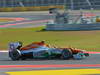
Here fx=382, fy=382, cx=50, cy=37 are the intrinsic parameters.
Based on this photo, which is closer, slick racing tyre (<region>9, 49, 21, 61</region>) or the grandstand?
slick racing tyre (<region>9, 49, 21, 61</region>)

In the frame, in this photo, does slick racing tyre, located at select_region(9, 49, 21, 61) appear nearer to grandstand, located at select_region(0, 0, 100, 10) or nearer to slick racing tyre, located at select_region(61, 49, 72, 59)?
slick racing tyre, located at select_region(61, 49, 72, 59)

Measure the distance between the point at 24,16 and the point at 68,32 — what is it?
21964 millimetres

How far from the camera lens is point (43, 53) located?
1553cm

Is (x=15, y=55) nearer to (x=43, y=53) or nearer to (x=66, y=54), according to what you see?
(x=43, y=53)

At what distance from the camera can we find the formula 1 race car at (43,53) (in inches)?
604

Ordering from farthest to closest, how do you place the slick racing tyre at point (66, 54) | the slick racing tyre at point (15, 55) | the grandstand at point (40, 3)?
the grandstand at point (40, 3) → the slick racing tyre at point (15, 55) → the slick racing tyre at point (66, 54)

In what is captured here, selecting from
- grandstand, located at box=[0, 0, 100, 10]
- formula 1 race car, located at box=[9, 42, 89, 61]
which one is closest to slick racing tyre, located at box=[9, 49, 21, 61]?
formula 1 race car, located at box=[9, 42, 89, 61]

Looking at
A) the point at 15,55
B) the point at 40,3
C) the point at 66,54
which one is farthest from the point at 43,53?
the point at 40,3

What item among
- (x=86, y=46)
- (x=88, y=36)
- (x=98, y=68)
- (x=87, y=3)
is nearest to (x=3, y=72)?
(x=98, y=68)

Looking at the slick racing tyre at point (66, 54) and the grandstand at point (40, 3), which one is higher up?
the slick racing tyre at point (66, 54)

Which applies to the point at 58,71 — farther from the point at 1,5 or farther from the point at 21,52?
the point at 1,5

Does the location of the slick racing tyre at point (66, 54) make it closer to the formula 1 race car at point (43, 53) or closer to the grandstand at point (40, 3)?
the formula 1 race car at point (43, 53)

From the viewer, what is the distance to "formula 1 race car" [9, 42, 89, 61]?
604 inches

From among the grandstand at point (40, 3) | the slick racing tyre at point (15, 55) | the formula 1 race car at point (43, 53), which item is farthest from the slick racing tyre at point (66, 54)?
the grandstand at point (40, 3)
